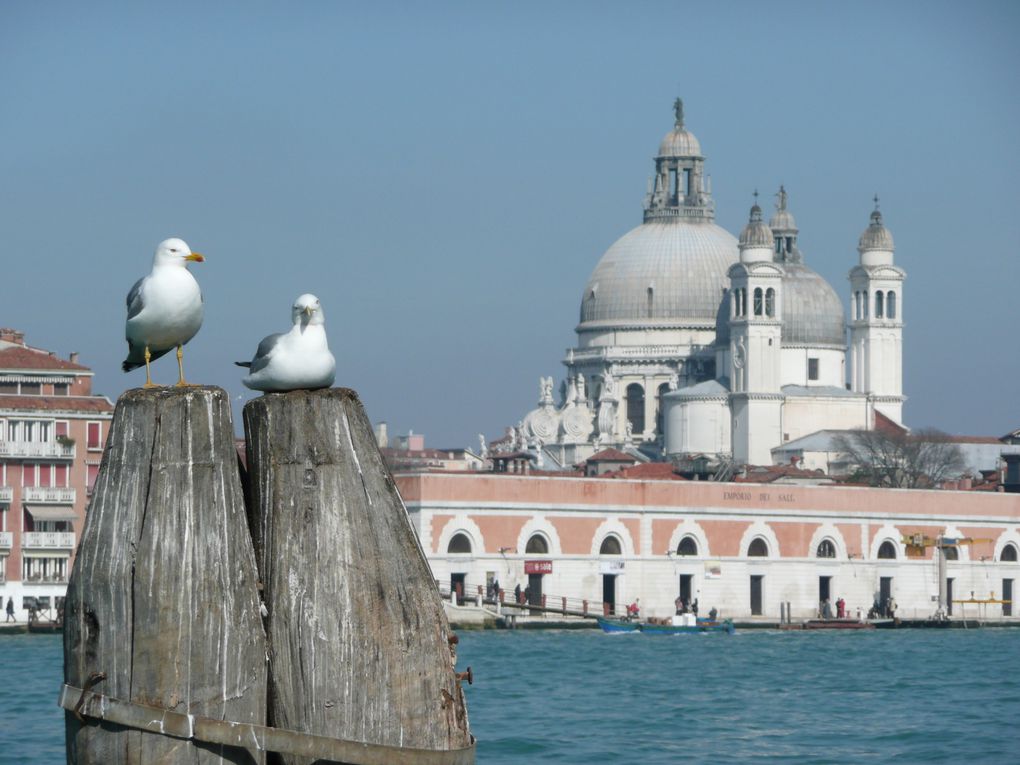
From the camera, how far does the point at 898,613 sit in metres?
64.9

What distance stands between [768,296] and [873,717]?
6125cm

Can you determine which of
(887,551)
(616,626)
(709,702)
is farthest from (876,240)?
(709,702)

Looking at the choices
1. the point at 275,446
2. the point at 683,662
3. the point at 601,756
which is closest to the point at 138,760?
the point at 275,446

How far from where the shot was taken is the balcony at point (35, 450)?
51.0m

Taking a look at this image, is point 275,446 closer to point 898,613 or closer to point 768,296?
point 898,613

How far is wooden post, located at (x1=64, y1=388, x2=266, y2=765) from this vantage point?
5.35 metres

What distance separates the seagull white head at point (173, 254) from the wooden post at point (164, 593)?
0.75m

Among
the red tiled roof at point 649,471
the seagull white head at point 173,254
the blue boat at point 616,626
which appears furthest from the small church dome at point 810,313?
the seagull white head at point 173,254

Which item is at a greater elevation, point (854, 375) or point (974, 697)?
point (854, 375)

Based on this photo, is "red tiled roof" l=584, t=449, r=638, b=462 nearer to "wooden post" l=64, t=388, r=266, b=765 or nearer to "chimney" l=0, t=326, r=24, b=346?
"chimney" l=0, t=326, r=24, b=346

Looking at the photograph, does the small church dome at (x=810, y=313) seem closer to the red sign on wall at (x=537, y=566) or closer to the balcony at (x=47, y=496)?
the red sign on wall at (x=537, y=566)

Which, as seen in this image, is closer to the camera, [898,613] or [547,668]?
[547,668]

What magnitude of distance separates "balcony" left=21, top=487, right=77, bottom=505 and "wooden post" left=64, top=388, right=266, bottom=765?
1828 inches

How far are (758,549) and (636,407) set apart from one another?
115 ft
